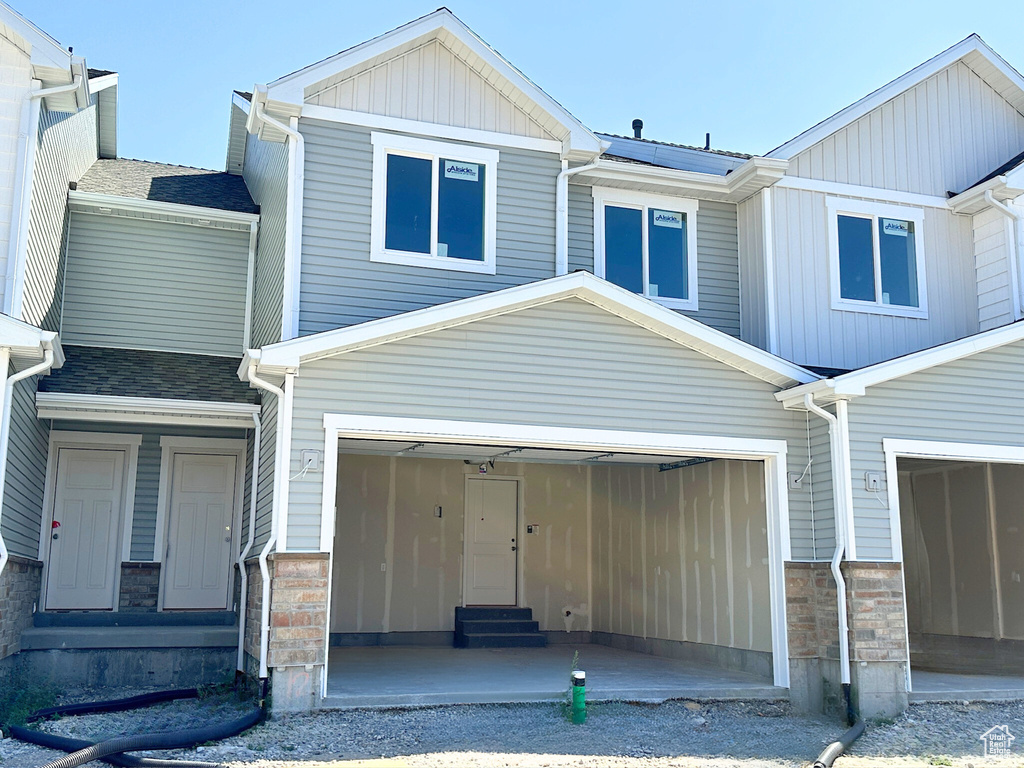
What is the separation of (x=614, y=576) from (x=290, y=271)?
7143mm

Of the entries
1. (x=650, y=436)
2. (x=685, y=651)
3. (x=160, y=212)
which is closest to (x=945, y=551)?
(x=685, y=651)

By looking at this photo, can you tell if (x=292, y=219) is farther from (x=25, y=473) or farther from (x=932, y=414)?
(x=932, y=414)

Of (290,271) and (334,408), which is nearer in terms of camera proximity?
(334,408)

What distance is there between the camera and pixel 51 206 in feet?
Answer: 37.5

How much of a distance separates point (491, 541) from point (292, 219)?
6424 millimetres

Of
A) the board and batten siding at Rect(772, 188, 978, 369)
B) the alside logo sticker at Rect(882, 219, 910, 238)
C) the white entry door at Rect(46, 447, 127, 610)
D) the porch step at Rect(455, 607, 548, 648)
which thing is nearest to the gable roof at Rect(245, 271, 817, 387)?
the board and batten siding at Rect(772, 188, 978, 369)

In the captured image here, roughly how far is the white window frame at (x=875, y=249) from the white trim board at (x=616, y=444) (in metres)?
3.24

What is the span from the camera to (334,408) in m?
9.21

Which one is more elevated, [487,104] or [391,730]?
[487,104]

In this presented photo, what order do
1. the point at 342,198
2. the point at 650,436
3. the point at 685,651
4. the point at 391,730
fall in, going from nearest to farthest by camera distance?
1. the point at 391,730
2. the point at 650,436
3. the point at 342,198
4. the point at 685,651

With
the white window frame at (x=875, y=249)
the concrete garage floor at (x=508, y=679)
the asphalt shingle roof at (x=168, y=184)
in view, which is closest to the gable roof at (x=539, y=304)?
the white window frame at (x=875, y=249)

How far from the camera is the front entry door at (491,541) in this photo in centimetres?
1493

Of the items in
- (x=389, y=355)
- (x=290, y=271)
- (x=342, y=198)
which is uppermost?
(x=342, y=198)

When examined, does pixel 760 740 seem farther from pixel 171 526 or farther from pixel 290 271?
pixel 171 526
